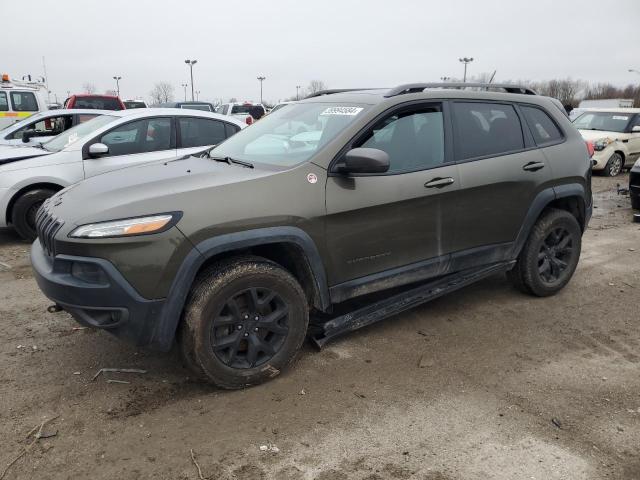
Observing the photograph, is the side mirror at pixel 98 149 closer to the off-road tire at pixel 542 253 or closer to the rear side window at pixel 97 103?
the off-road tire at pixel 542 253

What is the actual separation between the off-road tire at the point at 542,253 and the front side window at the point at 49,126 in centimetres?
810

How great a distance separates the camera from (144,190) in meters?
2.96

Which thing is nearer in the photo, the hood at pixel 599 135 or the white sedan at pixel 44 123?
the white sedan at pixel 44 123

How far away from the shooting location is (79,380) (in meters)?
3.28

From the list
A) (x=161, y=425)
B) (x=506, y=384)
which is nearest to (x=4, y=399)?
(x=161, y=425)

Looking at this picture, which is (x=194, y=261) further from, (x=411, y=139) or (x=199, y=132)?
(x=199, y=132)

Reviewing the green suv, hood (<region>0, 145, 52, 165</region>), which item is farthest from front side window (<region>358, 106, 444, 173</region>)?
hood (<region>0, 145, 52, 165</region>)

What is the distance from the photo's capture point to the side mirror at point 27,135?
8.08 meters

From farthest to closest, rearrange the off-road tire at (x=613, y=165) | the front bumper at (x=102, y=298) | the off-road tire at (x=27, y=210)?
the off-road tire at (x=613, y=165) → the off-road tire at (x=27, y=210) → the front bumper at (x=102, y=298)

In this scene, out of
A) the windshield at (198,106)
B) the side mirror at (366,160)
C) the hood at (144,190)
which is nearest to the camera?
the hood at (144,190)

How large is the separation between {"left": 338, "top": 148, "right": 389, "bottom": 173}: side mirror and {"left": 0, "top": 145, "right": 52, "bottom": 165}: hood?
5.05m

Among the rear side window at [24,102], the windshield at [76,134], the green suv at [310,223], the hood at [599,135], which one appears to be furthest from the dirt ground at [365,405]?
the rear side window at [24,102]

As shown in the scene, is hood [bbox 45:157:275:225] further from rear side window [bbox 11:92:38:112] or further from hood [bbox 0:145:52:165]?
rear side window [bbox 11:92:38:112]

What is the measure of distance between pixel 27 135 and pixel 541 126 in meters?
7.59
